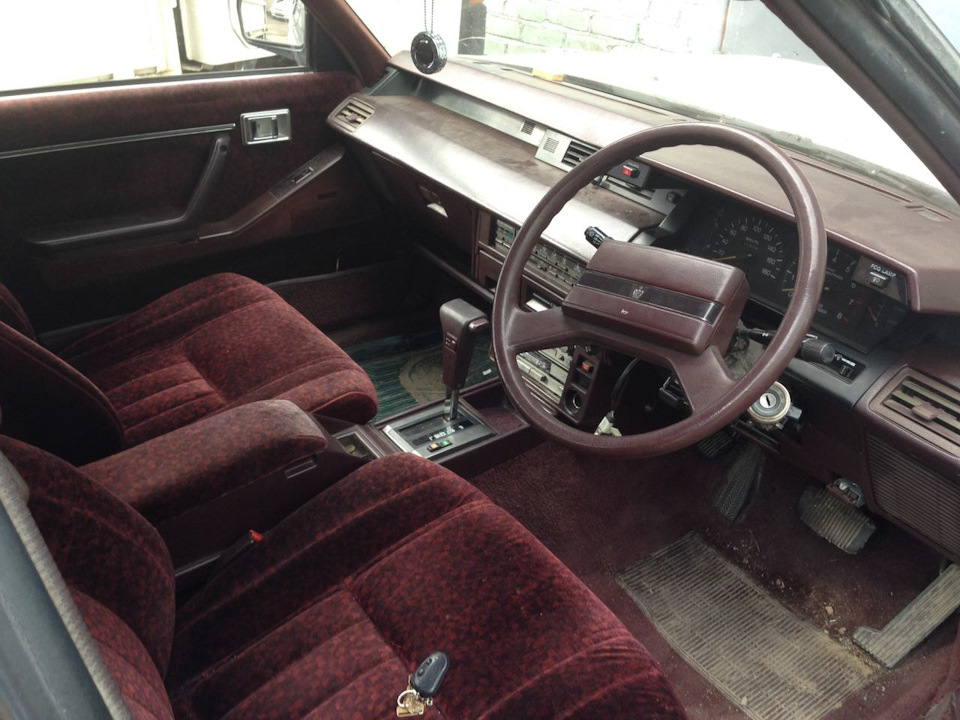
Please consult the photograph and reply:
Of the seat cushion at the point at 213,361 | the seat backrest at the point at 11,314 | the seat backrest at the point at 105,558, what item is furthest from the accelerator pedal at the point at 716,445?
the seat backrest at the point at 11,314

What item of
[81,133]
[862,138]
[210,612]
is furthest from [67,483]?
[862,138]

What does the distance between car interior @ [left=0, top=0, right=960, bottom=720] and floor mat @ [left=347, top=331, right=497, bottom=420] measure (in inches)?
0.5

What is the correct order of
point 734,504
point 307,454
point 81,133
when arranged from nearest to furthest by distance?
point 307,454 < point 81,133 < point 734,504

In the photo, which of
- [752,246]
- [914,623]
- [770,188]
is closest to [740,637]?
[914,623]

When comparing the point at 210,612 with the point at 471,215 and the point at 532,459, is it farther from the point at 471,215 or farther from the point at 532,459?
the point at 471,215

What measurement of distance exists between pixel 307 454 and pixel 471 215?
105 centimetres

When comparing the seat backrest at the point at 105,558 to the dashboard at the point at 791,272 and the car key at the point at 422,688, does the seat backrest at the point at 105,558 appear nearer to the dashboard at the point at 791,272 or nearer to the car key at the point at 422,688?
the car key at the point at 422,688

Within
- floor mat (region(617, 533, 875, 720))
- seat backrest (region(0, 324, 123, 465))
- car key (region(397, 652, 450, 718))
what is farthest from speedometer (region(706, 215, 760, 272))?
seat backrest (region(0, 324, 123, 465))

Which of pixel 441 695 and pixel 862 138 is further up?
pixel 862 138

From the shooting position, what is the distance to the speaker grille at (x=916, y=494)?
137 centimetres

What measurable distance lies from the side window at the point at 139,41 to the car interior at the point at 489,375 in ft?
0.11

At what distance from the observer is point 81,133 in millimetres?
1956

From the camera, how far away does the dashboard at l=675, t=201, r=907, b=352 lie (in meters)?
1.29

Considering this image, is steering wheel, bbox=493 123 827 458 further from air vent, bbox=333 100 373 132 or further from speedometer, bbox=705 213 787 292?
air vent, bbox=333 100 373 132
